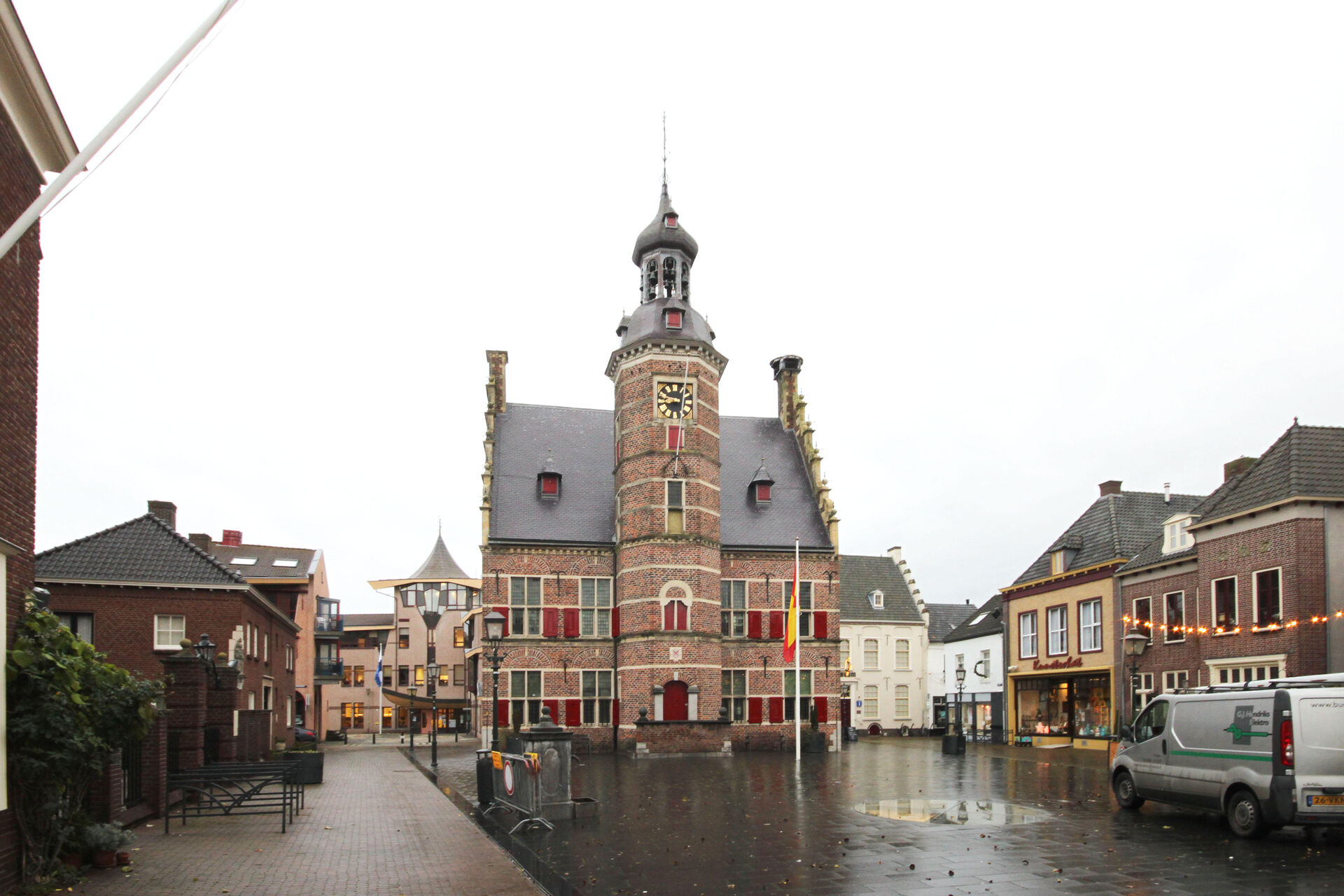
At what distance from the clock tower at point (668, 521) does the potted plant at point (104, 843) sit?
25.7 meters

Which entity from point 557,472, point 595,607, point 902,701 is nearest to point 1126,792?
point 595,607

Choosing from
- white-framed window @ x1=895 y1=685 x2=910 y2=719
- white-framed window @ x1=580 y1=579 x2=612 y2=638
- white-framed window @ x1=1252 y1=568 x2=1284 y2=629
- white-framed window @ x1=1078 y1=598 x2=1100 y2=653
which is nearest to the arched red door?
white-framed window @ x1=580 y1=579 x2=612 y2=638

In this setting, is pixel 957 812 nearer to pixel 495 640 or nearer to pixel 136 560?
pixel 495 640

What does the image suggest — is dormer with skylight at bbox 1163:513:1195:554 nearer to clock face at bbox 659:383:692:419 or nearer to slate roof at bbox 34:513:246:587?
clock face at bbox 659:383:692:419

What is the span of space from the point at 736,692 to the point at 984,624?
13.9 m

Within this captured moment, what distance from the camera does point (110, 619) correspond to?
91.3 feet

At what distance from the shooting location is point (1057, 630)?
1533 inches

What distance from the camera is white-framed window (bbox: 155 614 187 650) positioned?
28391mm

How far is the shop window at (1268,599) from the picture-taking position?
87.2 ft

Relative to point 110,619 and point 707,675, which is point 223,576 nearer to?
point 110,619

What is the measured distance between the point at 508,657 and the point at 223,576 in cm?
1299

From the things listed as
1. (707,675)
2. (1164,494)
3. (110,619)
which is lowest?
(707,675)

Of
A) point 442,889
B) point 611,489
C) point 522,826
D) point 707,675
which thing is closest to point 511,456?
point 611,489

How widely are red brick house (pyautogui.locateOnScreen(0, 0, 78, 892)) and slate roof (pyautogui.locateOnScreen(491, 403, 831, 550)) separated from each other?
2802cm
